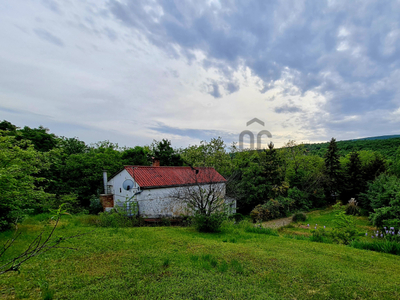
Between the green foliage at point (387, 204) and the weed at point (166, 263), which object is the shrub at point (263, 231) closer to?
the weed at point (166, 263)

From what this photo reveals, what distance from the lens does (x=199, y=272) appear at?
4828 millimetres

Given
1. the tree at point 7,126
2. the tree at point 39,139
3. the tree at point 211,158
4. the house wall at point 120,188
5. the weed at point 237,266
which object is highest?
the tree at point 7,126

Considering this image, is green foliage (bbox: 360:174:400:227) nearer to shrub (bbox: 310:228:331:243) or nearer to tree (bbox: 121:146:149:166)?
shrub (bbox: 310:228:331:243)

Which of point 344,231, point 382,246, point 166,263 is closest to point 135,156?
point 166,263

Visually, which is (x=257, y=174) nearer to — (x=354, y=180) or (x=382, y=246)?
(x=354, y=180)

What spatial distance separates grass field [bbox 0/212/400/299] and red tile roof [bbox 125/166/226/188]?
7.77m

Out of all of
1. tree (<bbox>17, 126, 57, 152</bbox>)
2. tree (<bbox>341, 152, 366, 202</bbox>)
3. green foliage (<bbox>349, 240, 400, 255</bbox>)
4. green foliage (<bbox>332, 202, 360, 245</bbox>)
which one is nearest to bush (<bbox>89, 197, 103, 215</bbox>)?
tree (<bbox>17, 126, 57, 152</bbox>)

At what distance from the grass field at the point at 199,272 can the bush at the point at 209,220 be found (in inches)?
79.1

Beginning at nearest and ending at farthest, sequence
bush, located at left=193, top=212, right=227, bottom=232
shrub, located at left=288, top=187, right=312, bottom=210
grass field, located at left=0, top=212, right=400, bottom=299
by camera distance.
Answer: grass field, located at left=0, top=212, right=400, bottom=299 → bush, located at left=193, top=212, right=227, bottom=232 → shrub, located at left=288, top=187, right=312, bottom=210

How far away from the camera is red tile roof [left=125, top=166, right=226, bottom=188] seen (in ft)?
48.6

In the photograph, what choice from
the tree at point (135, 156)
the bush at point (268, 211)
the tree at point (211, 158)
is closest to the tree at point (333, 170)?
the bush at point (268, 211)

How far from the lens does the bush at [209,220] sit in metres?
9.08

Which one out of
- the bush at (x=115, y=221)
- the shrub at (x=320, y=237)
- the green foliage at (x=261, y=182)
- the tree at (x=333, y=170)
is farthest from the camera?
the tree at (x=333, y=170)

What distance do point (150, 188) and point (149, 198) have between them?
790mm
